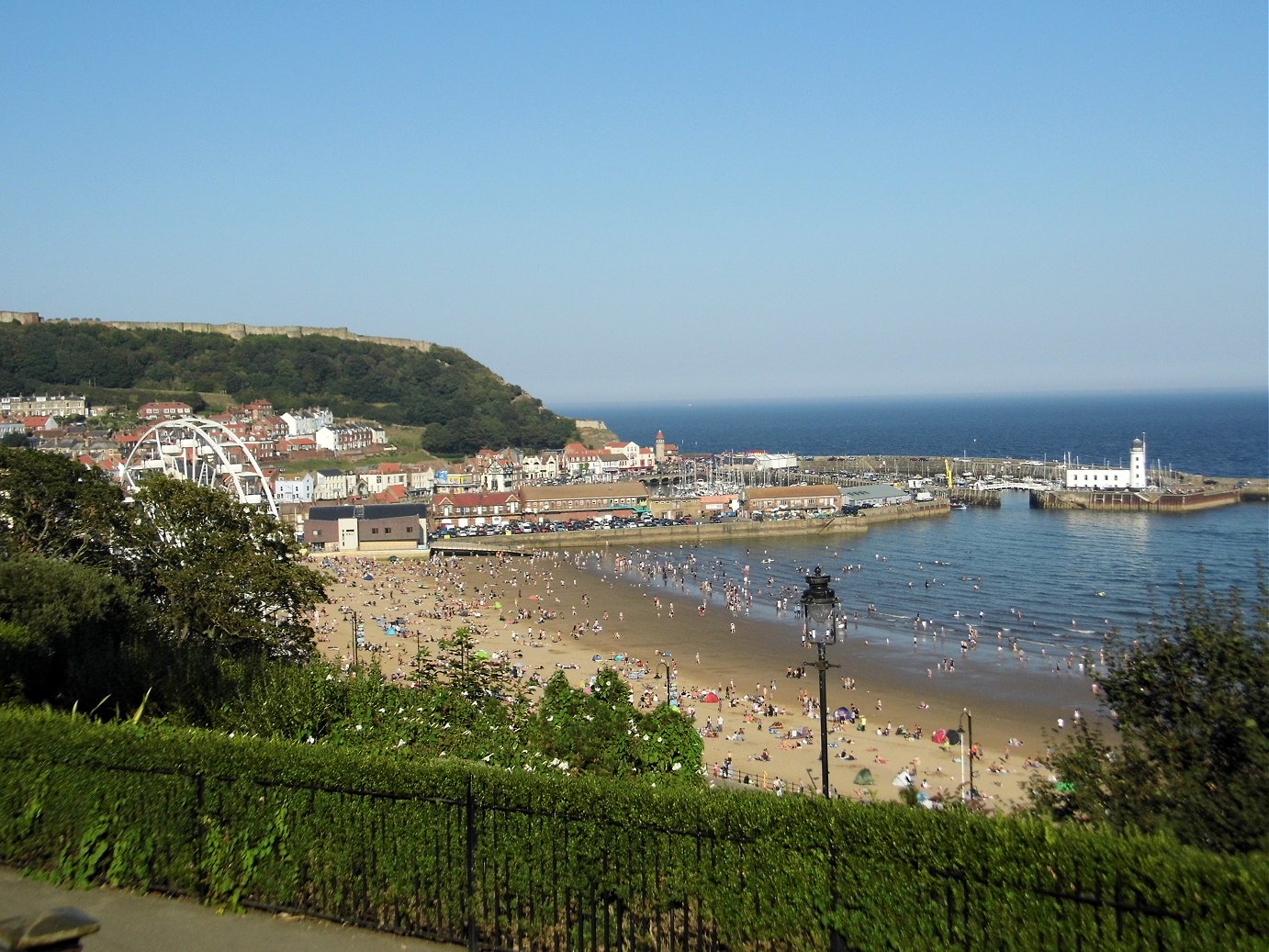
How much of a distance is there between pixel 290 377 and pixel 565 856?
11176 cm

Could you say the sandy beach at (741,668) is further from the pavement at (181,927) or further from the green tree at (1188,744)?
the pavement at (181,927)

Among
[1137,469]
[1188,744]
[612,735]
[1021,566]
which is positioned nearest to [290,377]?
[1137,469]

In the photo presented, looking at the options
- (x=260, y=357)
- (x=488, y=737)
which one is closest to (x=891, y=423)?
(x=260, y=357)

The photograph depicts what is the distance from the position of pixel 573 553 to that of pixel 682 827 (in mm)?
45811

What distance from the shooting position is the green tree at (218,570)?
1866cm

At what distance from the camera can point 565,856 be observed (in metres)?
5.85

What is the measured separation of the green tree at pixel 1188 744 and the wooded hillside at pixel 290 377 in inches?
3509

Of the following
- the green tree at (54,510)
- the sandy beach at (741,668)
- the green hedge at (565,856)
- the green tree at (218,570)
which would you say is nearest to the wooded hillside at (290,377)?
the sandy beach at (741,668)

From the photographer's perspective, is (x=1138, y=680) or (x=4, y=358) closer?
(x=1138, y=680)

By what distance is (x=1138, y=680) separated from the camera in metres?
8.13

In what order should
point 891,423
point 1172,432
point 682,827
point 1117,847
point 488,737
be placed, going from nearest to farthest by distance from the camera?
point 1117,847 < point 682,827 < point 488,737 < point 1172,432 < point 891,423

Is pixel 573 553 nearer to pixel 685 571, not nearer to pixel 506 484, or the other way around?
pixel 685 571

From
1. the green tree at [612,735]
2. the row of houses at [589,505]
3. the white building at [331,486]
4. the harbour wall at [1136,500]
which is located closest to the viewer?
the green tree at [612,735]

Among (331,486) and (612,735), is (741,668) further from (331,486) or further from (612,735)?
(331,486)
